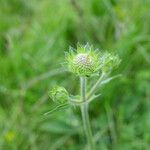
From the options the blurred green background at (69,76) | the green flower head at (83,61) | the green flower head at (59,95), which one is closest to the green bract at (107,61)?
the green flower head at (83,61)

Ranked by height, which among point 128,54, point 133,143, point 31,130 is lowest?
point 133,143

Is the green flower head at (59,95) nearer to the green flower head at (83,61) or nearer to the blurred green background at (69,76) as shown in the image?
the green flower head at (83,61)

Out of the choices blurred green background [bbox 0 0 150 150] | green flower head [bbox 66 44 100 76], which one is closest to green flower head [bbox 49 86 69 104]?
green flower head [bbox 66 44 100 76]

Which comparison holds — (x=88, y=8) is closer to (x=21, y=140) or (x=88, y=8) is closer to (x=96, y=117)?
(x=96, y=117)

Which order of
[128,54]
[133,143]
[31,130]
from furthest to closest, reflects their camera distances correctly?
1. [128,54]
2. [31,130]
3. [133,143]

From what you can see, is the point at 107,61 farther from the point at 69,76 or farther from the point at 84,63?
the point at 69,76

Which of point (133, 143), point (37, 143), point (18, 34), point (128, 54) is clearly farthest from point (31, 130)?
point (18, 34)
